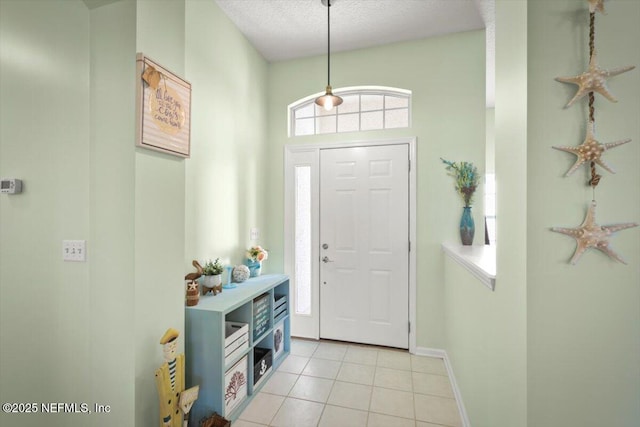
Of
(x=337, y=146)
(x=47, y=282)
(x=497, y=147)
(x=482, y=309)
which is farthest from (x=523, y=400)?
(x=337, y=146)

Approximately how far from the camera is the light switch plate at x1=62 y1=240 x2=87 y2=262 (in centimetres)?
155

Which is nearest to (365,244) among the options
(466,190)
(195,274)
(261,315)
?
(466,190)

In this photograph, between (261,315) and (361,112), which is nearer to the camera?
(261,315)

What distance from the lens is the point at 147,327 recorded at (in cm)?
156

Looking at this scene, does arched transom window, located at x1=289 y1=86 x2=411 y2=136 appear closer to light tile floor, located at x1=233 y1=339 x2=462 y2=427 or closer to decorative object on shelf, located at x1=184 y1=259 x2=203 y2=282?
decorative object on shelf, located at x1=184 y1=259 x2=203 y2=282

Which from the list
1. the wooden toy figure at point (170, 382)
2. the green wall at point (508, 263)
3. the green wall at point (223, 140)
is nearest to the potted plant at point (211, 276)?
the green wall at point (223, 140)

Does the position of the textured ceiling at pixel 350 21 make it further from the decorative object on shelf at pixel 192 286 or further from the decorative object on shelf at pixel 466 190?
the decorative object on shelf at pixel 192 286

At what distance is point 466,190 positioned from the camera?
2.68 meters

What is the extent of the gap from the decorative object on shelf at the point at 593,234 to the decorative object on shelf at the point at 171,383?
1.82 metres

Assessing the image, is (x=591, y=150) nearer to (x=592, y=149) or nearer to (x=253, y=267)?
(x=592, y=149)

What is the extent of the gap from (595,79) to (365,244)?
2.33 metres

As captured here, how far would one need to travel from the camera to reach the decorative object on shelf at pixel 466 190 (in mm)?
2641

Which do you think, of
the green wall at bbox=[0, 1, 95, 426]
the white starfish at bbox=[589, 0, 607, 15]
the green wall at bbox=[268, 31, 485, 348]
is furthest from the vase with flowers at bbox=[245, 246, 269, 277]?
the white starfish at bbox=[589, 0, 607, 15]

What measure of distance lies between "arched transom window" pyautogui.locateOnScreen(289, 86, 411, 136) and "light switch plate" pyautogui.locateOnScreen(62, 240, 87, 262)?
7.58 ft
